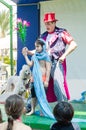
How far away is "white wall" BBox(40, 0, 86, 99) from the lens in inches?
283

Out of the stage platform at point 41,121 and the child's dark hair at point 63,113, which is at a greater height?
the child's dark hair at point 63,113

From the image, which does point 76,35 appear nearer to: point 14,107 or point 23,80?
point 23,80

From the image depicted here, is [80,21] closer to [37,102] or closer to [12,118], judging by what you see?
[37,102]

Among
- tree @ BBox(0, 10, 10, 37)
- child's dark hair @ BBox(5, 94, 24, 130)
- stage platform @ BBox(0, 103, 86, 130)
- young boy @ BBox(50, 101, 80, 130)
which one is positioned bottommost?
stage platform @ BBox(0, 103, 86, 130)

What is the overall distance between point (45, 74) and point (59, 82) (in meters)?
0.37

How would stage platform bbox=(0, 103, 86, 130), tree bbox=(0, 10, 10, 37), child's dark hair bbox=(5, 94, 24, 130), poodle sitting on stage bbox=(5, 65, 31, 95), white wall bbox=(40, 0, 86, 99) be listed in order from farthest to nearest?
1. tree bbox=(0, 10, 10, 37)
2. white wall bbox=(40, 0, 86, 99)
3. poodle sitting on stage bbox=(5, 65, 31, 95)
4. stage platform bbox=(0, 103, 86, 130)
5. child's dark hair bbox=(5, 94, 24, 130)

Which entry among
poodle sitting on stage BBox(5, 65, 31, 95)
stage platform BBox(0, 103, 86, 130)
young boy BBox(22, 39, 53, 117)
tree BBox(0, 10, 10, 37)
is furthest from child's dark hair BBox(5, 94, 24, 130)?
tree BBox(0, 10, 10, 37)

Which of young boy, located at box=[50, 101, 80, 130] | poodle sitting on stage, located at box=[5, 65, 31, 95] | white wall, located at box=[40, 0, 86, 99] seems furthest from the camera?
white wall, located at box=[40, 0, 86, 99]

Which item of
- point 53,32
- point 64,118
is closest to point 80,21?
point 53,32

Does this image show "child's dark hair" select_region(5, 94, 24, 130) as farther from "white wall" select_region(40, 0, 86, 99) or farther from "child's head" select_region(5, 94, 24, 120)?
"white wall" select_region(40, 0, 86, 99)

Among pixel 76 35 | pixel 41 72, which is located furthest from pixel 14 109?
pixel 76 35

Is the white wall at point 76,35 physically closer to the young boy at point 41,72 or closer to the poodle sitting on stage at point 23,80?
the poodle sitting on stage at point 23,80

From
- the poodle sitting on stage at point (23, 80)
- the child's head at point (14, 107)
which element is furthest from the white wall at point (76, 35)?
the child's head at point (14, 107)

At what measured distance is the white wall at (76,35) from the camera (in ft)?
23.6
